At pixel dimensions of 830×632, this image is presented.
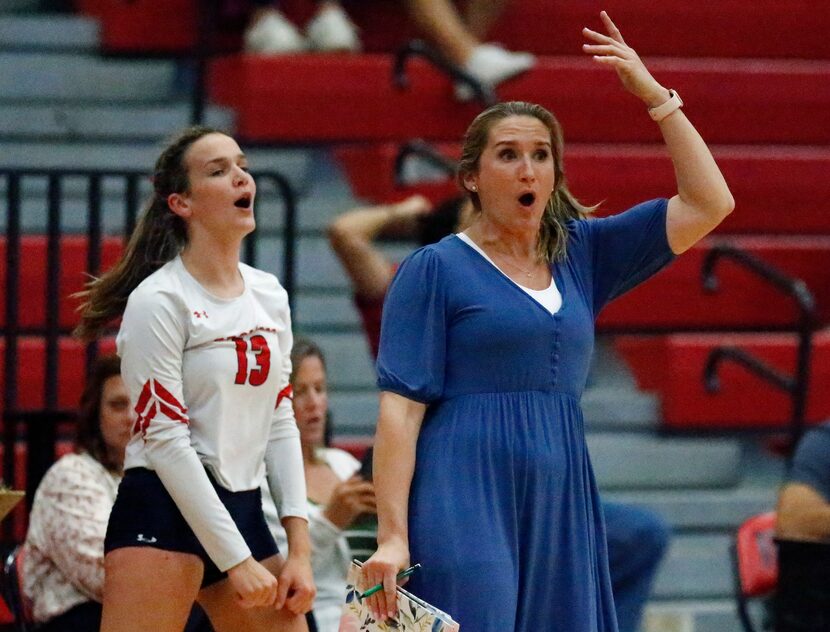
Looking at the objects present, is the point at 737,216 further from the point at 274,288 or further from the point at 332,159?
the point at 274,288

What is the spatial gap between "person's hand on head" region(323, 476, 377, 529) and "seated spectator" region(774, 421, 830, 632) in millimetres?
1239

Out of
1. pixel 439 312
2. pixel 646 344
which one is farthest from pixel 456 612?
pixel 646 344

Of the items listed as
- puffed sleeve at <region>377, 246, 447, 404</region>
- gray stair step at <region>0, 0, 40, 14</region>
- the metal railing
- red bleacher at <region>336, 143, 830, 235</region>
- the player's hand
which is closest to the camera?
puffed sleeve at <region>377, 246, 447, 404</region>

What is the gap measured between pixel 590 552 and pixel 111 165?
4271 millimetres

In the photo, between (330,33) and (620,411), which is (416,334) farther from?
(330,33)

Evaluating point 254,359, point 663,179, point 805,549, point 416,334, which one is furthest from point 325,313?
point 416,334

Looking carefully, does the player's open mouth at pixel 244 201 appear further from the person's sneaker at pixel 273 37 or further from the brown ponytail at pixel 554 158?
the person's sneaker at pixel 273 37

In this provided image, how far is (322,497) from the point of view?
17.0 feet

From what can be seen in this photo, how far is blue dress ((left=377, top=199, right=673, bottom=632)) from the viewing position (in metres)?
3.64

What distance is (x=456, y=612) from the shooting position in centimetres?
360

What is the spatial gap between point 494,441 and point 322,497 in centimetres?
158

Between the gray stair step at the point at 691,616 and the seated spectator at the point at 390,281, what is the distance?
102cm

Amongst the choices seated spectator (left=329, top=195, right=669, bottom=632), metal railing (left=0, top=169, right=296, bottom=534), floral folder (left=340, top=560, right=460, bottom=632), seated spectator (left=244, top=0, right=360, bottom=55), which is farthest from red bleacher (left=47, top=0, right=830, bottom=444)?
floral folder (left=340, top=560, right=460, bottom=632)

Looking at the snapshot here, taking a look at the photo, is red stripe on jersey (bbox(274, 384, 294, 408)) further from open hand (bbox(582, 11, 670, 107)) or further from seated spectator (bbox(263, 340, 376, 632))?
open hand (bbox(582, 11, 670, 107))
